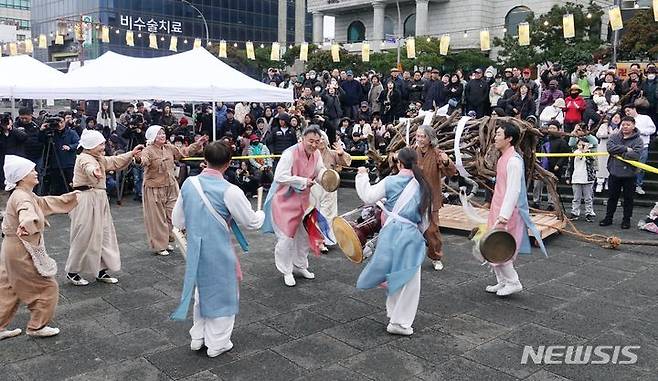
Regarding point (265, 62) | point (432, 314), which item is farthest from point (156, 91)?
point (265, 62)

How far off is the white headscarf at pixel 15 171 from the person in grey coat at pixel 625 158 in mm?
7916

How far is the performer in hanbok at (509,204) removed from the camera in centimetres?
559

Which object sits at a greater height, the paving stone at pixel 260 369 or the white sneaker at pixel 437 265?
the white sneaker at pixel 437 265

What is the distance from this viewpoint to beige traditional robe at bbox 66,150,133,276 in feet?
20.4

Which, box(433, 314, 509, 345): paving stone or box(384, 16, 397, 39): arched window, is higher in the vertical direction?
box(384, 16, 397, 39): arched window

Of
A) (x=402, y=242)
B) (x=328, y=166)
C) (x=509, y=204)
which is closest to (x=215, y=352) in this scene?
(x=402, y=242)

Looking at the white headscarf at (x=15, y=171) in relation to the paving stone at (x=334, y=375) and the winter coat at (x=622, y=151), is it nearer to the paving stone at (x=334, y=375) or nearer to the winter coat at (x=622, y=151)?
the paving stone at (x=334, y=375)

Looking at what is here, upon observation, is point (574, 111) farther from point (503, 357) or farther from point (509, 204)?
point (503, 357)

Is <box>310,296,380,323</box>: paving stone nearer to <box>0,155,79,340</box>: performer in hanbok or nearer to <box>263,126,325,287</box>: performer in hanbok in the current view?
<box>263,126,325,287</box>: performer in hanbok

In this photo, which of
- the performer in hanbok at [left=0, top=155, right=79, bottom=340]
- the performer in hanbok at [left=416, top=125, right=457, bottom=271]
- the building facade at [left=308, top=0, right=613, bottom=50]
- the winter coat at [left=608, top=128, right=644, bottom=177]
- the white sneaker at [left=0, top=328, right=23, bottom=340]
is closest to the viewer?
the performer in hanbok at [left=0, top=155, right=79, bottom=340]

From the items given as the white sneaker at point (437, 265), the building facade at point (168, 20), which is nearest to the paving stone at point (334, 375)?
the white sneaker at point (437, 265)

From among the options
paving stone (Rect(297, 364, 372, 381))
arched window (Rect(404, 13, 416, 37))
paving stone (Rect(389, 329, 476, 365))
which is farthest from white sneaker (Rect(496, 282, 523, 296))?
arched window (Rect(404, 13, 416, 37))

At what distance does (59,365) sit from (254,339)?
1444 mm

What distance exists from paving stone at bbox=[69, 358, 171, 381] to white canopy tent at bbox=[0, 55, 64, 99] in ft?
29.3
